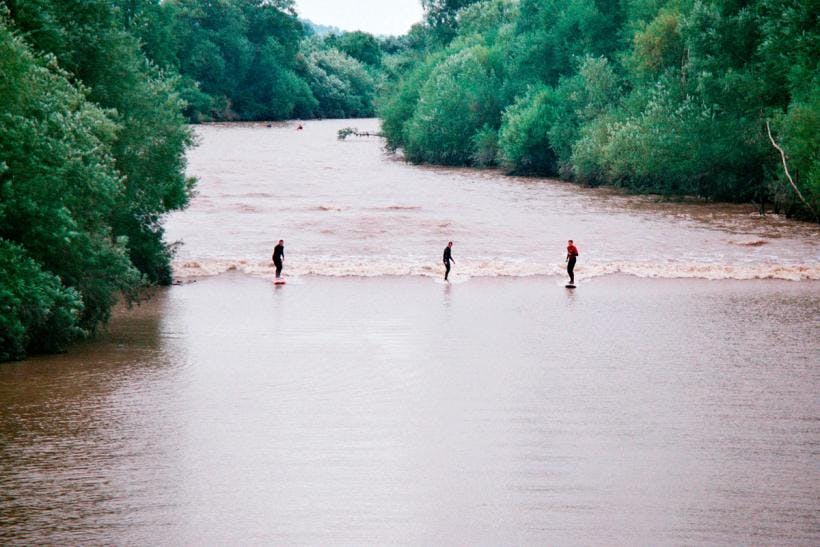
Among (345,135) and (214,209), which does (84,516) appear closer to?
(214,209)

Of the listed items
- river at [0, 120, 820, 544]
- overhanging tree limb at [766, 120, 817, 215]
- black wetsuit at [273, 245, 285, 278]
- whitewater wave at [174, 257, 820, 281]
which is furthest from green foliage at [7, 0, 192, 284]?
overhanging tree limb at [766, 120, 817, 215]

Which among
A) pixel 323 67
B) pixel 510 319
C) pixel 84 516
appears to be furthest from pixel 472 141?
pixel 323 67

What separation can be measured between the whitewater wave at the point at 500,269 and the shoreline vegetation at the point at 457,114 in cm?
284

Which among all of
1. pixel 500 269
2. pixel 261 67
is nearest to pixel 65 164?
pixel 500 269

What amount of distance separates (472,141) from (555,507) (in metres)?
65.9

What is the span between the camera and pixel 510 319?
27188mm

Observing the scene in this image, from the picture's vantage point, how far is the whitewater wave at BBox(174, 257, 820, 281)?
3478 cm

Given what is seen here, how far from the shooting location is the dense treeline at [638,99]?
159ft

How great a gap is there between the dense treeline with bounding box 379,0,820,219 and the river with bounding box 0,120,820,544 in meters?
12.3

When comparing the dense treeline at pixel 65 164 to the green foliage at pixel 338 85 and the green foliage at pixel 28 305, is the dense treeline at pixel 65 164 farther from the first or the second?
the green foliage at pixel 338 85

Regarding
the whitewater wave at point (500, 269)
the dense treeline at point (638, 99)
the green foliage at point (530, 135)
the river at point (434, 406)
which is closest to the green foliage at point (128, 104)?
the river at point (434, 406)

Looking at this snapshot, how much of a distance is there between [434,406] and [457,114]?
60.5m

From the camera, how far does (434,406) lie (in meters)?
18.3

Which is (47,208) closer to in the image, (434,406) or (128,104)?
(128,104)
